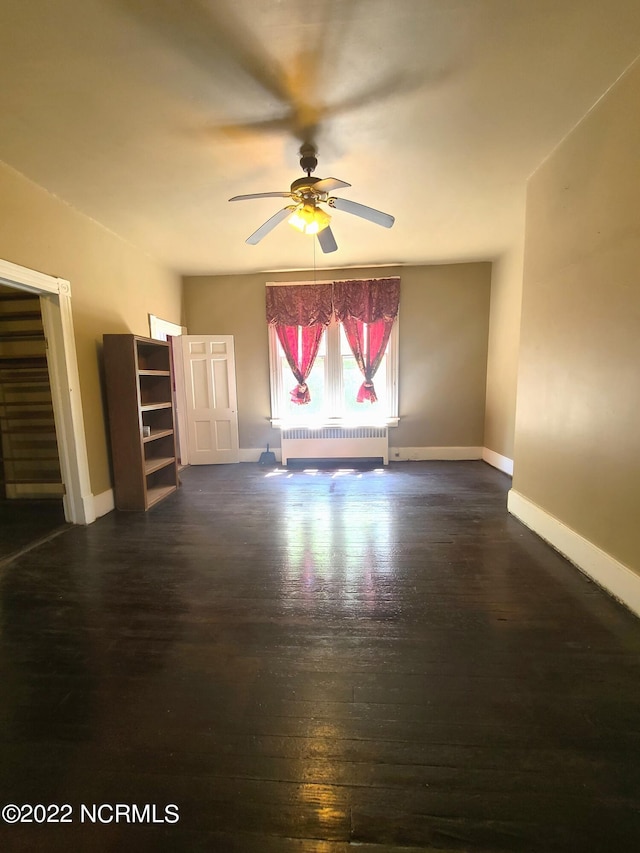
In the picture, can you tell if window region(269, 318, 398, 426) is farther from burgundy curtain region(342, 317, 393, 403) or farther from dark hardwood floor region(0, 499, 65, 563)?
dark hardwood floor region(0, 499, 65, 563)

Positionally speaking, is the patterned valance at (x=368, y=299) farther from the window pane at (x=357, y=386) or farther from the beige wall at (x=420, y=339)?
the window pane at (x=357, y=386)

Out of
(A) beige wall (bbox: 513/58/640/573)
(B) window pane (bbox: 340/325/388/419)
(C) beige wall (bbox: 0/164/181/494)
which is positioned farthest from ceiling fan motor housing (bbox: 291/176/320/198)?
(B) window pane (bbox: 340/325/388/419)

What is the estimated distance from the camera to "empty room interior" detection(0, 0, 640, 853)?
116 centimetres

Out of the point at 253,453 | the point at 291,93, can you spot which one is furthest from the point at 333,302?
the point at 291,93

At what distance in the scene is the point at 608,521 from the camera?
2.11 m

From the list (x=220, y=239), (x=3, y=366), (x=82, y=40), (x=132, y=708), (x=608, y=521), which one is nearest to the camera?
(x=132, y=708)

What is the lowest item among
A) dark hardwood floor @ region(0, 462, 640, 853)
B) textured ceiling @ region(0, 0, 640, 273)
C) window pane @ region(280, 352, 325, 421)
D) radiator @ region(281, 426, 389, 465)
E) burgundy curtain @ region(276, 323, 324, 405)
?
dark hardwood floor @ region(0, 462, 640, 853)

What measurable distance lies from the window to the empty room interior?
1.40 m

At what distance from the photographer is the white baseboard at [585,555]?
194 centimetres

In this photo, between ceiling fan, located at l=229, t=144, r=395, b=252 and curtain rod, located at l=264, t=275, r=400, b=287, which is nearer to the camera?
ceiling fan, located at l=229, t=144, r=395, b=252

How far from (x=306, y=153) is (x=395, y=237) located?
1.92 metres

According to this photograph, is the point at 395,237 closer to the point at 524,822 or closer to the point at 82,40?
the point at 82,40

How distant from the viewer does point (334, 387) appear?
5.44 metres

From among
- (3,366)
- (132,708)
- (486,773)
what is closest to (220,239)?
(3,366)
